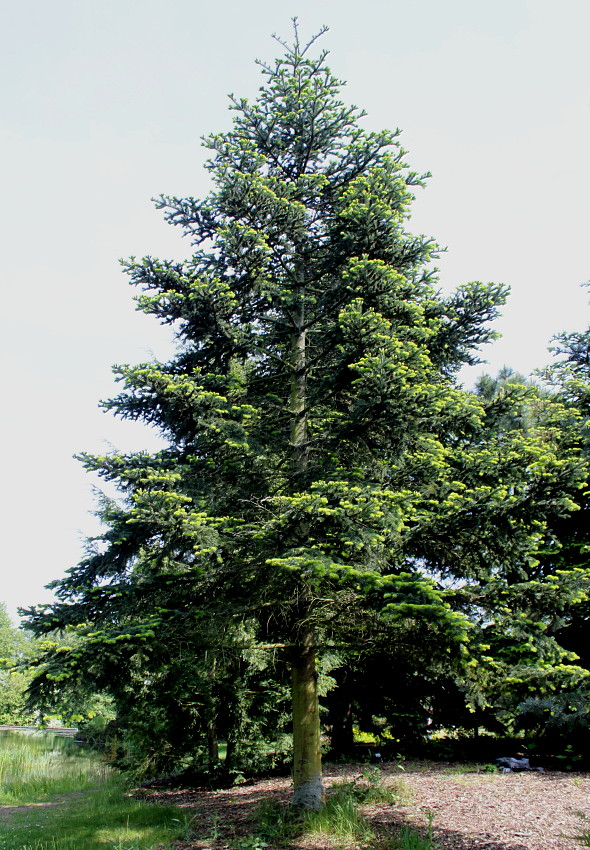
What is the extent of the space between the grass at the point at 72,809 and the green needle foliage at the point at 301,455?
188 cm

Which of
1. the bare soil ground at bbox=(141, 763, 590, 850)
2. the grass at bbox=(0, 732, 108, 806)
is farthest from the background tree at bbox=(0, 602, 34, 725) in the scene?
the bare soil ground at bbox=(141, 763, 590, 850)

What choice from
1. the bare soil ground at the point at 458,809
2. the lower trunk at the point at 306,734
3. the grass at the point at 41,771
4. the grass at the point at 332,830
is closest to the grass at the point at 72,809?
the grass at the point at 41,771

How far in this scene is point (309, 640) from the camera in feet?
27.3

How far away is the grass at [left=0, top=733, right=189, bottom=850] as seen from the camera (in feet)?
25.6

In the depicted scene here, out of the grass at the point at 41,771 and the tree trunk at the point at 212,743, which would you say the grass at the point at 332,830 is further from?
the grass at the point at 41,771

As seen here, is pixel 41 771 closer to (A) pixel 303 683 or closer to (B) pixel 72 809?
(B) pixel 72 809

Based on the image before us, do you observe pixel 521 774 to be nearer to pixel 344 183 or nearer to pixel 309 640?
pixel 309 640

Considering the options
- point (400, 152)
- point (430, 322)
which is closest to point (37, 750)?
point (430, 322)

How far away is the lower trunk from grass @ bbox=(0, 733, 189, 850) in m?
1.76

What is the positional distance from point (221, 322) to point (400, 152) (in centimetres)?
423

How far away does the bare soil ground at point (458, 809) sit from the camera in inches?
261

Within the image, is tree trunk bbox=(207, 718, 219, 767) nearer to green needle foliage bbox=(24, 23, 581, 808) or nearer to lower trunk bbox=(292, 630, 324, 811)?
green needle foliage bbox=(24, 23, 581, 808)

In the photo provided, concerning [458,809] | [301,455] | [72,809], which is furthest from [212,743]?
[301,455]

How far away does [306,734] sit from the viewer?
7855 millimetres
